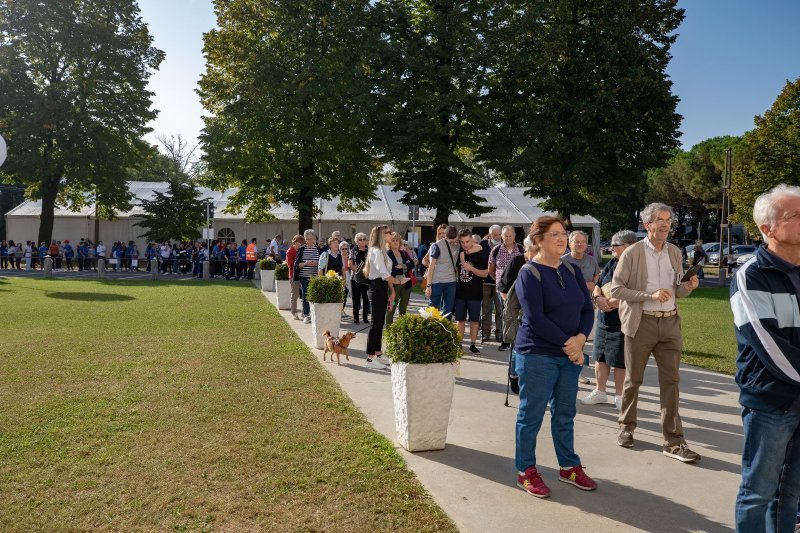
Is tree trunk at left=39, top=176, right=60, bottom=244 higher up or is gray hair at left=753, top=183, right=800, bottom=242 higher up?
tree trunk at left=39, top=176, right=60, bottom=244

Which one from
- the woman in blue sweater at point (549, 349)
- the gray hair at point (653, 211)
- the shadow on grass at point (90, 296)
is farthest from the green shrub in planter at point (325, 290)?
the shadow on grass at point (90, 296)

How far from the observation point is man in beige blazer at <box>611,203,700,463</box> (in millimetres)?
5203

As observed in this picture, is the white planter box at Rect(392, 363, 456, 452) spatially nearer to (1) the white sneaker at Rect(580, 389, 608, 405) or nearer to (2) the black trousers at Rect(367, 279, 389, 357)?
(1) the white sneaker at Rect(580, 389, 608, 405)

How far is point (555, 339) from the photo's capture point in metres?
4.33

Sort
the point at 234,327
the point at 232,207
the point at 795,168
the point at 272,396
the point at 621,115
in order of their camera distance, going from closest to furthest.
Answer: the point at 272,396 < the point at 234,327 < the point at 621,115 < the point at 232,207 < the point at 795,168

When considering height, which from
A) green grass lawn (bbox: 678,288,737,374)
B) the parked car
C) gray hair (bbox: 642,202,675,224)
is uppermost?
the parked car

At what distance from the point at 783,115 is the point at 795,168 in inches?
188

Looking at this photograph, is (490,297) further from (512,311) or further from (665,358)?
(665,358)

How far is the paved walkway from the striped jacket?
1343 millimetres

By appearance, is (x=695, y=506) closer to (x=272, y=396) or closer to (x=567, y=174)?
(x=272, y=396)

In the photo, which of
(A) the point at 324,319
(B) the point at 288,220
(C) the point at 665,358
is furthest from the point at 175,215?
(C) the point at 665,358

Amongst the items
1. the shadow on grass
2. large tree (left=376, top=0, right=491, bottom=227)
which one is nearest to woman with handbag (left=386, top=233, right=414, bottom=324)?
the shadow on grass

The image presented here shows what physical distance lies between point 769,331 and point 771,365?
0.53 feet

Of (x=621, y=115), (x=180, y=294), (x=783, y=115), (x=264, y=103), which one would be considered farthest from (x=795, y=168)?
(x=180, y=294)
